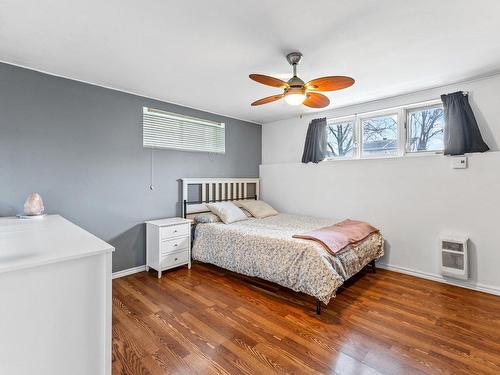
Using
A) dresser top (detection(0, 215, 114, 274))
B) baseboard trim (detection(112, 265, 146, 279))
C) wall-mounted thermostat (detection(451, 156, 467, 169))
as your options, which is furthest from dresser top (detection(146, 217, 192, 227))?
wall-mounted thermostat (detection(451, 156, 467, 169))

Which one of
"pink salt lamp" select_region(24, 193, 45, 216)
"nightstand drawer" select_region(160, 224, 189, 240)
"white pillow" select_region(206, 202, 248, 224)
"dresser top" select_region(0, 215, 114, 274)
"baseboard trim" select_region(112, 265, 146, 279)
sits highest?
"pink salt lamp" select_region(24, 193, 45, 216)

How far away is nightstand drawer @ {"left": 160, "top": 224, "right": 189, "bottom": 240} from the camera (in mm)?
3219

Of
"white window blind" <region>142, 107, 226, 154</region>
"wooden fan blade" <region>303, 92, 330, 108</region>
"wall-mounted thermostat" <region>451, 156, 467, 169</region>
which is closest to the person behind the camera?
"wooden fan blade" <region>303, 92, 330, 108</region>

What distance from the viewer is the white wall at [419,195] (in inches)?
108

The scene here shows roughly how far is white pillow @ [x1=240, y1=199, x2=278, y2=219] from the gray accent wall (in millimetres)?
1059

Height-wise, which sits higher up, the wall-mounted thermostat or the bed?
the wall-mounted thermostat

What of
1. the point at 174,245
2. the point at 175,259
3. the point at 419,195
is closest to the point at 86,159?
the point at 174,245

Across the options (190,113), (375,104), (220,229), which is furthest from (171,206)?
(375,104)

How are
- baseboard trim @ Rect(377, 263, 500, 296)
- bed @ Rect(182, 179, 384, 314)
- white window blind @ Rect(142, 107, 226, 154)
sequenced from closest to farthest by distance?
bed @ Rect(182, 179, 384, 314) → baseboard trim @ Rect(377, 263, 500, 296) → white window blind @ Rect(142, 107, 226, 154)

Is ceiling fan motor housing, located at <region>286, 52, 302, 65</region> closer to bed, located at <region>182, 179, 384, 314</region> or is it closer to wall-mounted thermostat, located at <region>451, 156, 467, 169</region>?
bed, located at <region>182, 179, 384, 314</region>

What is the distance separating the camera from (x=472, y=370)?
64.1 inches

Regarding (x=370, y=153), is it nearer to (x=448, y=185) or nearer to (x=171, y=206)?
(x=448, y=185)

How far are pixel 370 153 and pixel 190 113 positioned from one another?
2.79 meters

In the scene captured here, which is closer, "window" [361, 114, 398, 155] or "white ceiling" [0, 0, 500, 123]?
"white ceiling" [0, 0, 500, 123]
